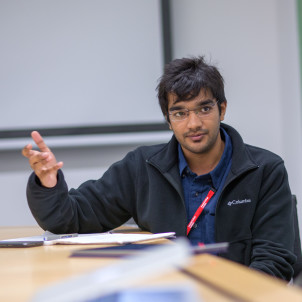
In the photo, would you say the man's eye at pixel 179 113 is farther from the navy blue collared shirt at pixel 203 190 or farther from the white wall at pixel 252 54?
the white wall at pixel 252 54

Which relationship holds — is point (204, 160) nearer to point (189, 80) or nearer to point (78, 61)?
point (189, 80)

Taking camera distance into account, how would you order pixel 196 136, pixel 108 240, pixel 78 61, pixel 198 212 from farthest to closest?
pixel 78 61
pixel 196 136
pixel 198 212
pixel 108 240

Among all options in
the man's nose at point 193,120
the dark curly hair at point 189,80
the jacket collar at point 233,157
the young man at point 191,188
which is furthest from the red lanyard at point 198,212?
the dark curly hair at point 189,80

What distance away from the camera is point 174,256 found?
59 cm

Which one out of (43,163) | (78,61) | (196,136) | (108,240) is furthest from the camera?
(78,61)

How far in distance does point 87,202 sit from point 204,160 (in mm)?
457

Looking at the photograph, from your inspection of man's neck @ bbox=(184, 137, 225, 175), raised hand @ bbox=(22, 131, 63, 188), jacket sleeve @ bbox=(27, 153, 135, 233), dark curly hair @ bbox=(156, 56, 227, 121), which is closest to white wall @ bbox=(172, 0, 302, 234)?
dark curly hair @ bbox=(156, 56, 227, 121)

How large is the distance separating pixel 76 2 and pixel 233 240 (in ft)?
5.29

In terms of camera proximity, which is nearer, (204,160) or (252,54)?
(204,160)

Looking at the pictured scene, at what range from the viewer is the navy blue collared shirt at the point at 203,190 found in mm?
1919

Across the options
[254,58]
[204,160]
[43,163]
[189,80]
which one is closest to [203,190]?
[204,160]

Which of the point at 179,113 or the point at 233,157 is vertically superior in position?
the point at 179,113

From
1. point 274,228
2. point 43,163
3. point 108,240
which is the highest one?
point 43,163

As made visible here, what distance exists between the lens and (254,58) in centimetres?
297
